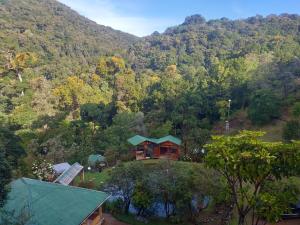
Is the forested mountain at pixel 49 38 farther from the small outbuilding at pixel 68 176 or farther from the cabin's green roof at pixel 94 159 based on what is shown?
the small outbuilding at pixel 68 176

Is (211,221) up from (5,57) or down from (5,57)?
down

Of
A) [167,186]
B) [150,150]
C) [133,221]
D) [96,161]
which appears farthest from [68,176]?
[150,150]

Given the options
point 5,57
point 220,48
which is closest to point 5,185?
point 5,57

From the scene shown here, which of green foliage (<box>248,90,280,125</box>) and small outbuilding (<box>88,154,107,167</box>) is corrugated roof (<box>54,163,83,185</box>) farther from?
green foliage (<box>248,90,280,125</box>)

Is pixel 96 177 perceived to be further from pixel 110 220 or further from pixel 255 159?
pixel 255 159

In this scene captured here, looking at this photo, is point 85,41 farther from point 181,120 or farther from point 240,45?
point 181,120
